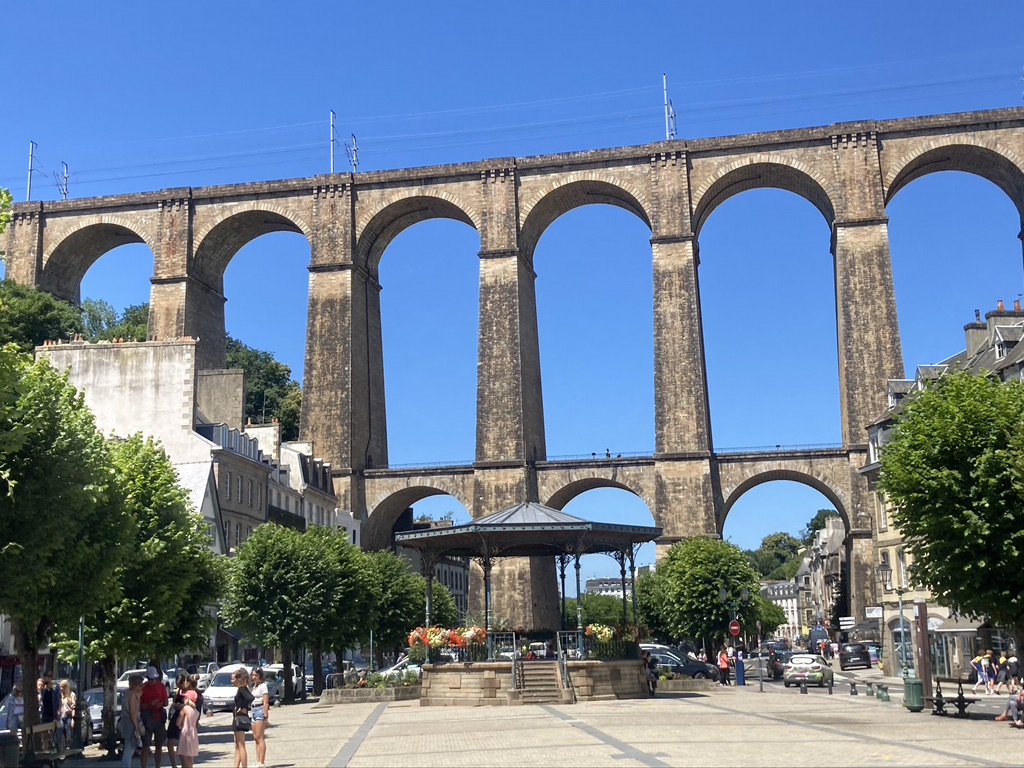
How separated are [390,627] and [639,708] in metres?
29.0

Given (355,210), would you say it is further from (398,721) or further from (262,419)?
(398,721)

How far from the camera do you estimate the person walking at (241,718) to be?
53.6 ft

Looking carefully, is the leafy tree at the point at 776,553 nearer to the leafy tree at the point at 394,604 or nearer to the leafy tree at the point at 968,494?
the leafy tree at the point at 394,604

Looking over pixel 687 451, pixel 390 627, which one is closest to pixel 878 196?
pixel 687 451

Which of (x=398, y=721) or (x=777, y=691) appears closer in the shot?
(x=398, y=721)

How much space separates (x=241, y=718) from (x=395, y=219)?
49.3 m

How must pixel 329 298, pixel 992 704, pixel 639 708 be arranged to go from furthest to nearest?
1. pixel 329 298
2. pixel 992 704
3. pixel 639 708

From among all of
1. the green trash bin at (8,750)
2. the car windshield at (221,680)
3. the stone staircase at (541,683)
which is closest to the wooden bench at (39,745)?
the green trash bin at (8,750)

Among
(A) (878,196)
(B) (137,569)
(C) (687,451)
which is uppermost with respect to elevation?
(A) (878,196)

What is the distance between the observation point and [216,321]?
65312mm

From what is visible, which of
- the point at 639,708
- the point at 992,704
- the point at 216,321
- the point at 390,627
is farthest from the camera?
the point at 216,321

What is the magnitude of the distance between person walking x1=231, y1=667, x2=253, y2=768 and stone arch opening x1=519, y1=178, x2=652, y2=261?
145ft

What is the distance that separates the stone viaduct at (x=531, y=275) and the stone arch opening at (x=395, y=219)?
130 mm

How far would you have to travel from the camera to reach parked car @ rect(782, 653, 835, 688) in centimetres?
3997
